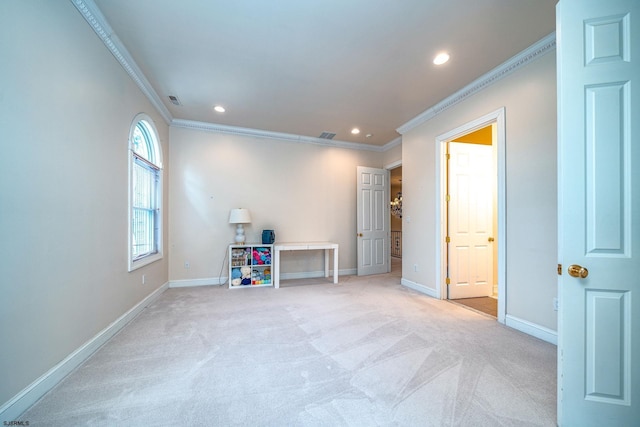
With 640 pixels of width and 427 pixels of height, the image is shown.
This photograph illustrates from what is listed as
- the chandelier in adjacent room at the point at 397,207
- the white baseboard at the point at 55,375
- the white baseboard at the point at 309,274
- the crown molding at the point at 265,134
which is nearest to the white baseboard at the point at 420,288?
the white baseboard at the point at 309,274

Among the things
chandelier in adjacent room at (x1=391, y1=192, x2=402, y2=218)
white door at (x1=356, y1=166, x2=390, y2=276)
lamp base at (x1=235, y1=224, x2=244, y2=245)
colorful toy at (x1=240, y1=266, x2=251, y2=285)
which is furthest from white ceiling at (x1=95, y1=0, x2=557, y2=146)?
chandelier in adjacent room at (x1=391, y1=192, x2=402, y2=218)

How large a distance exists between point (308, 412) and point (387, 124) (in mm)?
4236

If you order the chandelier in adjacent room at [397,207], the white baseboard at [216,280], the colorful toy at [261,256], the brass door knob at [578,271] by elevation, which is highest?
the chandelier in adjacent room at [397,207]

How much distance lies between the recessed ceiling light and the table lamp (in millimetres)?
3477

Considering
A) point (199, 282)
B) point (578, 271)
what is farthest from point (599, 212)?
point (199, 282)

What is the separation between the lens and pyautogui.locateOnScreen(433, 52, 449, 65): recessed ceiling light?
8.55 feet

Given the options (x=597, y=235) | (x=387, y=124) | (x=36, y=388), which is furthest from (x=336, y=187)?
(x=36, y=388)

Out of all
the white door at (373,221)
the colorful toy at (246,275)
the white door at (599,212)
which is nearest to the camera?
the white door at (599,212)

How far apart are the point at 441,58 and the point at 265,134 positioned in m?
3.21

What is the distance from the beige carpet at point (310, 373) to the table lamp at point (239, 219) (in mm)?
1534

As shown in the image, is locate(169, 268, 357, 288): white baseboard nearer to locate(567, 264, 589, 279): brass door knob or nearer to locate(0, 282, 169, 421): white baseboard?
locate(0, 282, 169, 421): white baseboard

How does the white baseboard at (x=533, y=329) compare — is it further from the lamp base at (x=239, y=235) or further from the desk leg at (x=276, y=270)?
→ the lamp base at (x=239, y=235)

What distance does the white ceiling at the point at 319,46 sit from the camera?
2.06 metres

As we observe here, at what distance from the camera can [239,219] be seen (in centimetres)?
439
